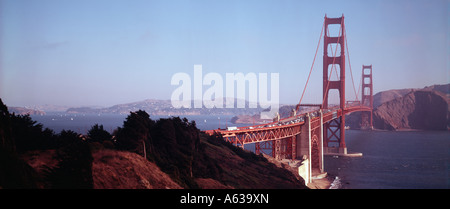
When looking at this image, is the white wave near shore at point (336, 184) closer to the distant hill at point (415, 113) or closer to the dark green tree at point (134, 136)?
the dark green tree at point (134, 136)

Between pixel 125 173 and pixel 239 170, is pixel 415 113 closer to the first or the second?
pixel 239 170

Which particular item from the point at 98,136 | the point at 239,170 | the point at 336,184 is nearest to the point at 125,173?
the point at 98,136

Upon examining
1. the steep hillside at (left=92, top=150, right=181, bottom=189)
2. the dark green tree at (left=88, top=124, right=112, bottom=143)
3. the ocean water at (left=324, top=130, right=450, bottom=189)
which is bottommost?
the ocean water at (left=324, top=130, right=450, bottom=189)

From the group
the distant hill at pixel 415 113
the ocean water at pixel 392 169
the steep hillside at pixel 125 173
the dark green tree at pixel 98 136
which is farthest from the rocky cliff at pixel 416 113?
the steep hillside at pixel 125 173

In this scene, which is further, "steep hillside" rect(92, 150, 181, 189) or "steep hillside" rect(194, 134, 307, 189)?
"steep hillside" rect(194, 134, 307, 189)

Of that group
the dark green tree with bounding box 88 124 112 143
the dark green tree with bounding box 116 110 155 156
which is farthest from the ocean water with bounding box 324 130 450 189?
the dark green tree with bounding box 88 124 112 143

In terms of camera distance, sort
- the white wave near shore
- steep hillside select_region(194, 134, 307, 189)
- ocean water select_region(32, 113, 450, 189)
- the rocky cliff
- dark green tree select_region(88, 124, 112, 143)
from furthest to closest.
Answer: the rocky cliff, ocean water select_region(32, 113, 450, 189), the white wave near shore, steep hillside select_region(194, 134, 307, 189), dark green tree select_region(88, 124, 112, 143)

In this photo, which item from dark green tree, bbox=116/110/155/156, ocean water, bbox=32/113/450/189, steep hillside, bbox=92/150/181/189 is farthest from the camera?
ocean water, bbox=32/113/450/189

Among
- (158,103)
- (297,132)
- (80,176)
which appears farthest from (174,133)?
(158,103)

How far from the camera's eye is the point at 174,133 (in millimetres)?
27109

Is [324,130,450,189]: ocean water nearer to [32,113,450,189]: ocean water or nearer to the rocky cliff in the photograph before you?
[32,113,450,189]: ocean water

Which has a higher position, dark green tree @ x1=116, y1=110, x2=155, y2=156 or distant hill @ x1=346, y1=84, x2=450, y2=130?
dark green tree @ x1=116, y1=110, x2=155, y2=156
